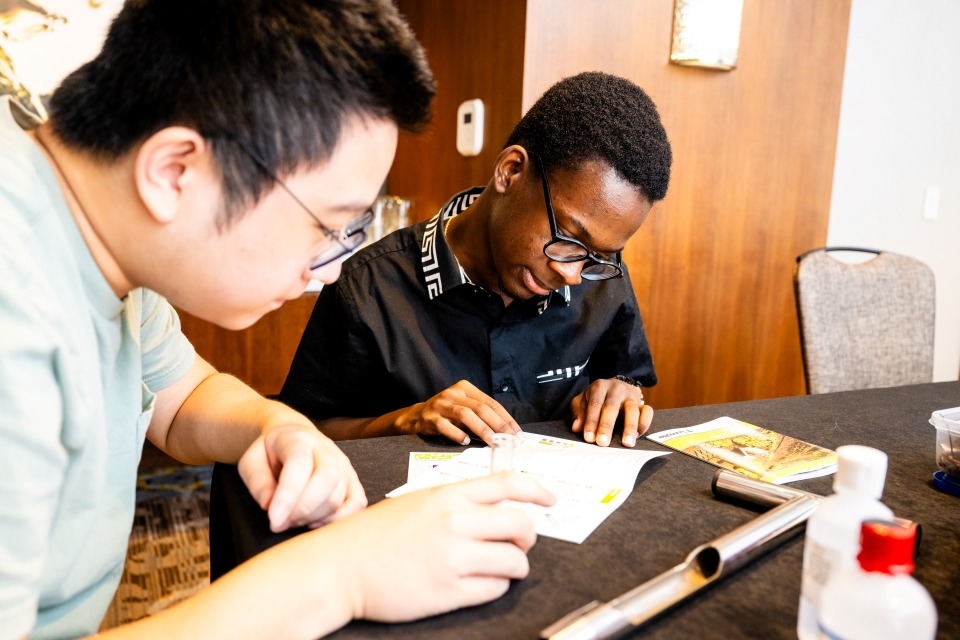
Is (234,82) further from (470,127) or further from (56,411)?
(470,127)

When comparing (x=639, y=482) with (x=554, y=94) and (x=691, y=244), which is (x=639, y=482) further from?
(x=691, y=244)

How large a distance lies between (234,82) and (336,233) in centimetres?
17

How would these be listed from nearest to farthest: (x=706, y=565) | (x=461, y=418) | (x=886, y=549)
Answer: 1. (x=886, y=549)
2. (x=706, y=565)
3. (x=461, y=418)

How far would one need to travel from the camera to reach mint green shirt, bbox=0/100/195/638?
0.51 m

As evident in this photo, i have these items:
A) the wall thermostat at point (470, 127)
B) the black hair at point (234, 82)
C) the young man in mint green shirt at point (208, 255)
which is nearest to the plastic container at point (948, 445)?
the young man in mint green shirt at point (208, 255)

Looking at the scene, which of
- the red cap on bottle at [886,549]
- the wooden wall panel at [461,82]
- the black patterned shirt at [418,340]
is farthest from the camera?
the wooden wall panel at [461,82]

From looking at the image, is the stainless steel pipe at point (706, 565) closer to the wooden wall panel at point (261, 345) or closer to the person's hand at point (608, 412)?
the person's hand at point (608, 412)

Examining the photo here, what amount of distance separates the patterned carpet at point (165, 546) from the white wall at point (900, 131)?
267 centimetres

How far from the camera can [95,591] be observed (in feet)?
2.44

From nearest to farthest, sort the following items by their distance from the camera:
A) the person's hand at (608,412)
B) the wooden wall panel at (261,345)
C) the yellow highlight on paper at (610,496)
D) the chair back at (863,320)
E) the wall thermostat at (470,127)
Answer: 1. the yellow highlight on paper at (610,496)
2. the person's hand at (608,412)
3. the chair back at (863,320)
4. the wall thermostat at (470,127)
5. the wooden wall panel at (261,345)

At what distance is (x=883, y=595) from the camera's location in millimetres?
464

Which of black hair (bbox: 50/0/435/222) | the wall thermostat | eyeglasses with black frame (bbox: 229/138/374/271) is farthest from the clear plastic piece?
the wall thermostat

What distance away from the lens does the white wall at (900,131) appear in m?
2.91

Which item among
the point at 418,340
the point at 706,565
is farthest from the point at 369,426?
the point at 706,565
